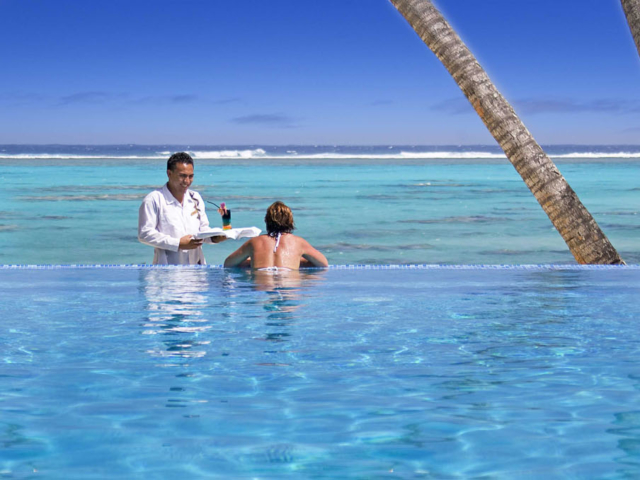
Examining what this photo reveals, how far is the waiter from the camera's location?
23.5ft

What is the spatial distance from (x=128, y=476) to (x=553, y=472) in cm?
162

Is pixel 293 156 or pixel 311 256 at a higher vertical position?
pixel 293 156

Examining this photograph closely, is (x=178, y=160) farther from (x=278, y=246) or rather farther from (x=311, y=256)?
(x=311, y=256)

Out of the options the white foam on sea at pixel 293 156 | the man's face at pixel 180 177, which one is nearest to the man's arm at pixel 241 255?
the man's face at pixel 180 177

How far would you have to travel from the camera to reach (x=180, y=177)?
718 cm

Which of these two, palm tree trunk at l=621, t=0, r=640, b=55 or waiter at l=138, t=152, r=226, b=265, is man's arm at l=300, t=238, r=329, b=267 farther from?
palm tree trunk at l=621, t=0, r=640, b=55

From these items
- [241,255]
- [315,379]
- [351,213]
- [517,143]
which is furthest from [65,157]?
[315,379]

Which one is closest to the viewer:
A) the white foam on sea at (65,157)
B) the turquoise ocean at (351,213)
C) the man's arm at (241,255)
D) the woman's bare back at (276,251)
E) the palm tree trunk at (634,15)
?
the woman's bare back at (276,251)

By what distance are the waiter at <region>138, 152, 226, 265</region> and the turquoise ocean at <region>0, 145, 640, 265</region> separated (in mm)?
7589

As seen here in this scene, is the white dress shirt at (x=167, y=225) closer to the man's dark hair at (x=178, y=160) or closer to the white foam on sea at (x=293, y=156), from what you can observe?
the man's dark hair at (x=178, y=160)

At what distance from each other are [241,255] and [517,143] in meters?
3.11

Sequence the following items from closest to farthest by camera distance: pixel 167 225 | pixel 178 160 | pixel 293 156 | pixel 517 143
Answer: pixel 178 160, pixel 167 225, pixel 517 143, pixel 293 156

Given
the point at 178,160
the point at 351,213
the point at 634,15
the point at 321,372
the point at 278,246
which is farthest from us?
the point at 351,213

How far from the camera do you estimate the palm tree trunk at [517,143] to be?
28.5 ft
